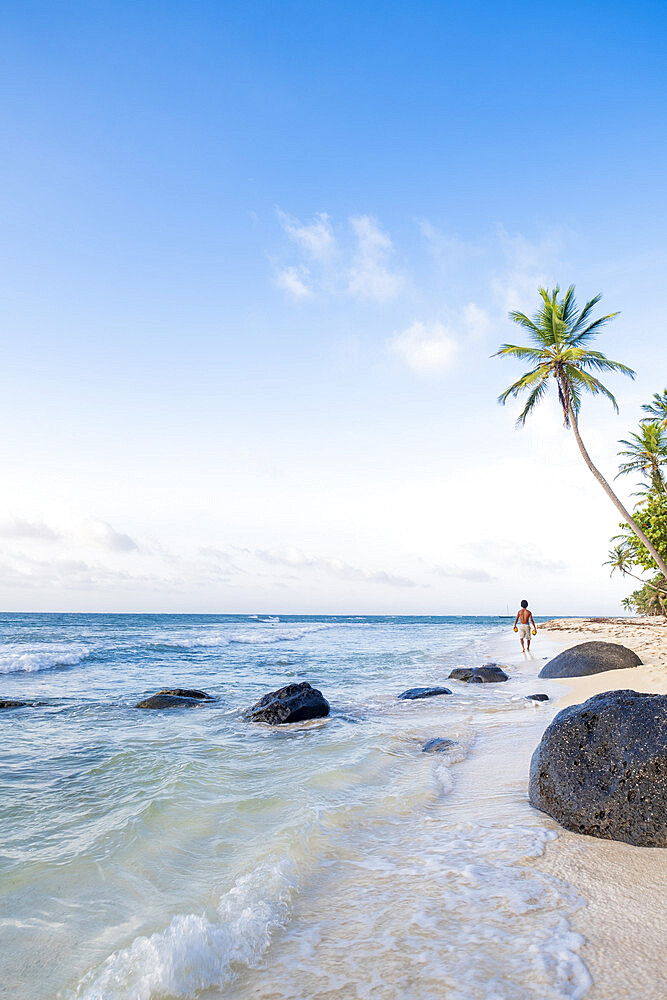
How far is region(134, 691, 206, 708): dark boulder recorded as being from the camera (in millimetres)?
11430

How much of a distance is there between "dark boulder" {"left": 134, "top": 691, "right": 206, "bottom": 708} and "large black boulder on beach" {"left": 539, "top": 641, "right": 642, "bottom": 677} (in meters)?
9.27

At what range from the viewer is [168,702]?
37.8ft

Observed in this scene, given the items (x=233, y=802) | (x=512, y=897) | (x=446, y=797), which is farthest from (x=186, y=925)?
(x=446, y=797)

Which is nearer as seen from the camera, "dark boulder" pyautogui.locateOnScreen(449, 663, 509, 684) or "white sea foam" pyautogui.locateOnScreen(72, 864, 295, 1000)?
"white sea foam" pyautogui.locateOnScreen(72, 864, 295, 1000)

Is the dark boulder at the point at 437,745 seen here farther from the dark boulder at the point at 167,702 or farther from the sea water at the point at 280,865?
the dark boulder at the point at 167,702

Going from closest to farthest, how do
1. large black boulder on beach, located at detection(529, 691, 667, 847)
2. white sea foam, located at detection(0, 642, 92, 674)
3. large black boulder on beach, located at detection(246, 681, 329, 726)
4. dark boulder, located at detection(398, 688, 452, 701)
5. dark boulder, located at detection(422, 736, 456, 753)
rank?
large black boulder on beach, located at detection(529, 691, 667, 847) → dark boulder, located at detection(422, 736, 456, 753) → large black boulder on beach, located at detection(246, 681, 329, 726) → dark boulder, located at detection(398, 688, 452, 701) → white sea foam, located at detection(0, 642, 92, 674)

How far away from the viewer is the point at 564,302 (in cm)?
1981

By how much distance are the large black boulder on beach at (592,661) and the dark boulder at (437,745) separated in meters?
7.50

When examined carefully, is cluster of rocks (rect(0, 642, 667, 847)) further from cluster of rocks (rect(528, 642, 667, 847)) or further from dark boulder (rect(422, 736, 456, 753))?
dark boulder (rect(422, 736, 456, 753))

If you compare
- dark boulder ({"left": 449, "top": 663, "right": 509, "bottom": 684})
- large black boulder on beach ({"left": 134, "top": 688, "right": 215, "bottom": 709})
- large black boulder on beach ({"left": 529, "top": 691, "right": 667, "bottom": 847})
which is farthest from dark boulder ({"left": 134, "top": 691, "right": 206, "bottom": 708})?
large black boulder on beach ({"left": 529, "top": 691, "right": 667, "bottom": 847})

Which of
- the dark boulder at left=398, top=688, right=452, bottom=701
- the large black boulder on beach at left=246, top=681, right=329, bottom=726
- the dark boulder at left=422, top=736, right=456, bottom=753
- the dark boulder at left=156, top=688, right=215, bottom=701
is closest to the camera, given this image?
the dark boulder at left=422, top=736, right=456, bottom=753

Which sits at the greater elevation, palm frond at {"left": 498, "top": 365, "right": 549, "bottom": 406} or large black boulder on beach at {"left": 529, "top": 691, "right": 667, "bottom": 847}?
palm frond at {"left": 498, "top": 365, "right": 549, "bottom": 406}

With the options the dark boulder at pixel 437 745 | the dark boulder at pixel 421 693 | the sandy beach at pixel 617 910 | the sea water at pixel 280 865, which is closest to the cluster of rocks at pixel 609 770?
the sandy beach at pixel 617 910

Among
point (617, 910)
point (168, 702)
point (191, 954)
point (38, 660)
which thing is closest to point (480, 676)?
point (168, 702)
